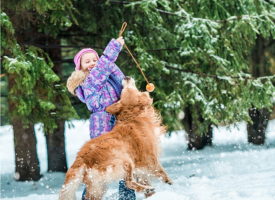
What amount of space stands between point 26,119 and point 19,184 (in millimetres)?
2256

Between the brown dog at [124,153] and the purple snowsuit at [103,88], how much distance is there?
0.54 feet

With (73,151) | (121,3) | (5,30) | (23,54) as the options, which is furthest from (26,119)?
(73,151)

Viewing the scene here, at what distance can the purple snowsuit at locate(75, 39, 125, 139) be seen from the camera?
373 cm

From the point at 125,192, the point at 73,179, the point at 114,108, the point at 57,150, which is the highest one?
the point at 114,108

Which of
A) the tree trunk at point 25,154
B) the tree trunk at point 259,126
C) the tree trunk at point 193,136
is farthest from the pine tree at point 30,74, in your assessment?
the tree trunk at point 259,126

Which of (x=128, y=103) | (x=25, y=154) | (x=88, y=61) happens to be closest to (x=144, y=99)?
(x=128, y=103)

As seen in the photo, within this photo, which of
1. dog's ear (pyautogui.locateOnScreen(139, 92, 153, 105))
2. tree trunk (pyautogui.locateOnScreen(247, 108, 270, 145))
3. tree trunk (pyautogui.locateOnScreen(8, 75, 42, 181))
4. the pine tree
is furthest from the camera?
tree trunk (pyautogui.locateOnScreen(247, 108, 270, 145))

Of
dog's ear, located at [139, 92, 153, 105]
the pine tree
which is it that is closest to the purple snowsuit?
dog's ear, located at [139, 92, 153, 105]

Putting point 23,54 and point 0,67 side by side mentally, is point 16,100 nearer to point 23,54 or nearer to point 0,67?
point 23,54

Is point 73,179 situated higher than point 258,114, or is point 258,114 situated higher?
point 73,179

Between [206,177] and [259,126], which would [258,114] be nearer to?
[259,126]

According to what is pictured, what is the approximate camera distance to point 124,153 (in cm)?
350

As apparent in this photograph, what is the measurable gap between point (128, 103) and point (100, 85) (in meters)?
0.37

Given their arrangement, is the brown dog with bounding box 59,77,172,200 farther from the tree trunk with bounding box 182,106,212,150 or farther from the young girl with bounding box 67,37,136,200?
the tree trunk with bounding box 182,106,212,150
